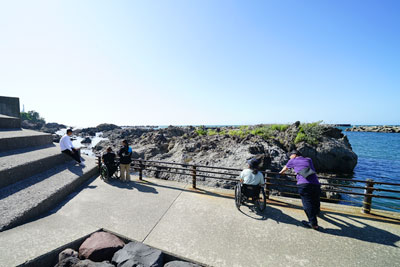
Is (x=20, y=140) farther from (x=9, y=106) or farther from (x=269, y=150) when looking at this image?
(x=269, y=150)

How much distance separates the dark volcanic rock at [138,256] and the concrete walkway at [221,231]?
221 millimetres

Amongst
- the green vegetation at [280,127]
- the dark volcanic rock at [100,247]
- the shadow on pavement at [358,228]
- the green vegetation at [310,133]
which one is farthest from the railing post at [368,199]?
the green vegetation at [280,127]

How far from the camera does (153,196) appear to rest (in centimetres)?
588

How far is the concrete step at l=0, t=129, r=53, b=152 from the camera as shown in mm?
7266

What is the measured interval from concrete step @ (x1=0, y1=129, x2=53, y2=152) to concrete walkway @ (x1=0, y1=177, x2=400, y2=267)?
5.00 m

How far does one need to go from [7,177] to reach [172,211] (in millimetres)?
5605

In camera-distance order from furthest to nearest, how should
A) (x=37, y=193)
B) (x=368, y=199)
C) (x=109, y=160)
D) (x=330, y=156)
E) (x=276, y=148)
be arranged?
(x=330, y=156) < (x=276, y=148) < (x=109, y=160) < (x=37, y=193) < (x=368, y=199)

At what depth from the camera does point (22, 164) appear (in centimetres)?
589

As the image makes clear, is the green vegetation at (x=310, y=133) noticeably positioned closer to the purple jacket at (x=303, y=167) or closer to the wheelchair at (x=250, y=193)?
the purple jacket at (x=303, y=167)

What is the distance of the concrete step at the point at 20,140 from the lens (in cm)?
727

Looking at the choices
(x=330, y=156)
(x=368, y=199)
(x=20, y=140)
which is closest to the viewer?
(x=368, y=199)

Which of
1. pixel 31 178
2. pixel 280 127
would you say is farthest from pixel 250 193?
pixel 280 127

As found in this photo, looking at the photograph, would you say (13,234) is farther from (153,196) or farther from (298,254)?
(298,254)

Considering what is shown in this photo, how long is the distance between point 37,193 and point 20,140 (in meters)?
4.96
